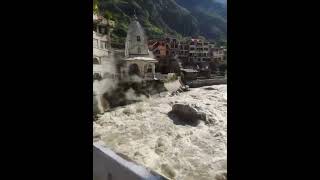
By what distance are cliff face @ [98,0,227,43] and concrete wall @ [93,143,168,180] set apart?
706 inches

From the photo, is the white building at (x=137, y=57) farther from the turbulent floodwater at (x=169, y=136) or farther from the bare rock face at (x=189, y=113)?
the bare rock face at (x=189, y=113)

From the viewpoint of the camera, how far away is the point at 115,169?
6.67 ft

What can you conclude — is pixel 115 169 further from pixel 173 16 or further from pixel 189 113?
pixel 173 16

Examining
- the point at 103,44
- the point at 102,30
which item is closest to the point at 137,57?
the point at 103,44

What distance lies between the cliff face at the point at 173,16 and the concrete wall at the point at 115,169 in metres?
17.9

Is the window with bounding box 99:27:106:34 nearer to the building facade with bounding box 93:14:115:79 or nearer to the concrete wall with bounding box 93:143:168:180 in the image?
the building facade with bounding box 93:14:115:79

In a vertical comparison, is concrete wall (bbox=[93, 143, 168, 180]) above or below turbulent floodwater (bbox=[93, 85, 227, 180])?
above

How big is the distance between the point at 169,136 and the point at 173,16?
15306 millimetres

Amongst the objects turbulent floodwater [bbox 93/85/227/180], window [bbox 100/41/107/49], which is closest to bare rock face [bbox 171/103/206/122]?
turbulent floodwater [bbox 93/85/227/180]

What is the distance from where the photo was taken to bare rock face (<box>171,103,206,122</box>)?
13.9 metres

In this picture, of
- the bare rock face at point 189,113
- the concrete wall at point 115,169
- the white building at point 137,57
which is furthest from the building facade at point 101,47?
the concrete wall at point 115,169

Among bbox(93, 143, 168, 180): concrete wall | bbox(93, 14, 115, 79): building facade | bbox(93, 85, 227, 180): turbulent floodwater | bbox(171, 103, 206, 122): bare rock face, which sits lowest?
bbox(93, 85, 227, 180): turbulent floodwater
